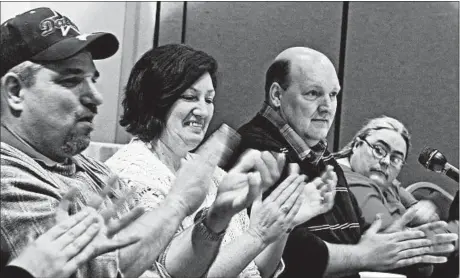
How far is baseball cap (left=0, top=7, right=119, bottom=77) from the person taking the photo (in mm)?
1201

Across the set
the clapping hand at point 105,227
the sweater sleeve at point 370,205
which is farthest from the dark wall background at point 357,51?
the clapping hand at point 105,227

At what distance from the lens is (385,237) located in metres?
1.95

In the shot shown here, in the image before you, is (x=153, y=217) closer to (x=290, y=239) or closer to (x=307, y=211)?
(x=307, y=211)

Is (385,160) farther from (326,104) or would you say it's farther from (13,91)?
(13,91)

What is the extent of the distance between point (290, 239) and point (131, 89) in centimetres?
60

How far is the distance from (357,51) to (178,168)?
2257mm

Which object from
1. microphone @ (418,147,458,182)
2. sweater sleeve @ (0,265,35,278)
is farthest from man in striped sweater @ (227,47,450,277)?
sweater sleeve @ (0,265,35,278)

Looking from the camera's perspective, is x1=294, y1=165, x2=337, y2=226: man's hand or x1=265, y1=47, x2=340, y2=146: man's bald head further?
x1=265, y1=47, x2=340, y2=146: man's bald head

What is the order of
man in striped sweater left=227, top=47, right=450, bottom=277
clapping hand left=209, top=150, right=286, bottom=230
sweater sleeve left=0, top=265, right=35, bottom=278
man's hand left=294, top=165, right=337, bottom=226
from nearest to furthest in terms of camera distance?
sweater sleeve left=0, top=265, right=35, bottom=278 < clapping hand left=209, top=150, right=286, bottom=230 < man's hand left=294, top=165, right=337, bottom=226 < man in striped sweater left=227, top=47, right=450, bottom=277

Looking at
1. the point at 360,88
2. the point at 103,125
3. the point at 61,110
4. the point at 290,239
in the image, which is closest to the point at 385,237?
the point at 290,239

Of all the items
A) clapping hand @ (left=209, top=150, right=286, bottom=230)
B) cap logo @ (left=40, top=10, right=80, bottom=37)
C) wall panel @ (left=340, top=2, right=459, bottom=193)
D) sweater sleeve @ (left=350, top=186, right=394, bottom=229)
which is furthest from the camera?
wall panel @ (left=340, top=2, right=459, bottom=193)

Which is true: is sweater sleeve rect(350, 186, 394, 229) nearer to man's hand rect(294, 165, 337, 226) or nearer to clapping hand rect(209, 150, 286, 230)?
man's hand rect(294, 165, 337, 226)

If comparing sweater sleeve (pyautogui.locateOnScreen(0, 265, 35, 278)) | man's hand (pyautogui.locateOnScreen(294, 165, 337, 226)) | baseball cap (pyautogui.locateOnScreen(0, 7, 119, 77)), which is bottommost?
man's hand (pyautogui.locateOnScreen(294, 165, 337, 226))

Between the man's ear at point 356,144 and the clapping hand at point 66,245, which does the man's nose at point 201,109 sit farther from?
the man's ear at point 356,144
